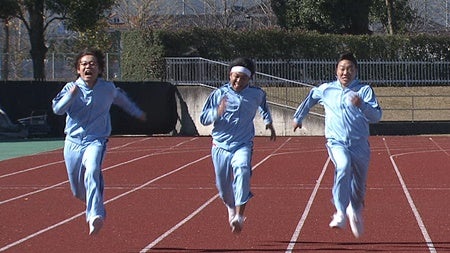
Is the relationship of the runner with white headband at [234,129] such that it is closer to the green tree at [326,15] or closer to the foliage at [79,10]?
the foliage at [79,10]

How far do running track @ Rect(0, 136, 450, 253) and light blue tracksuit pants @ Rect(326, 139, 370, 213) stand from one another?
1.47 ft

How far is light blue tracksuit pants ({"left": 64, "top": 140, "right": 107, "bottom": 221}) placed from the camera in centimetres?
1046

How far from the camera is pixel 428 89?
38.8 meters

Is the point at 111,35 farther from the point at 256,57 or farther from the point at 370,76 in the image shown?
the point at 370,76

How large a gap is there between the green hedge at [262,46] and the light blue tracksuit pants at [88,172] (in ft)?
86.4

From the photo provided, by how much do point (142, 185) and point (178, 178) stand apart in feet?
4.81

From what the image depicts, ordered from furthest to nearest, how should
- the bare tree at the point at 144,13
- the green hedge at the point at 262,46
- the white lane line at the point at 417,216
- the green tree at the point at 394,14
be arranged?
the bare tree at the point at 144,13
the green tree at the point at 394,14
the green hedge at the point at 262,46
the white lane line at the point at 417,216

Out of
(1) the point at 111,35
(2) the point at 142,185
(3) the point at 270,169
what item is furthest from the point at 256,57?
(2) the point at 142,185

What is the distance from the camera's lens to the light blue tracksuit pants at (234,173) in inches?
434

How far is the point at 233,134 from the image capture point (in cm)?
1127

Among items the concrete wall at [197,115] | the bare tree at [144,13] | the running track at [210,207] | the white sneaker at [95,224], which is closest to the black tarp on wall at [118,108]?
the concrete wall at [197,115]

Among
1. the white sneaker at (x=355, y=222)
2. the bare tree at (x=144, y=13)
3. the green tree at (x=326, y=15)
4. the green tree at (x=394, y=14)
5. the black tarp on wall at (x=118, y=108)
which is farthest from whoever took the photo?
the bare tree at (x=144, y=13)

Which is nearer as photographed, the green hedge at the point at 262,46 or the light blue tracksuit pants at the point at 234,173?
the light blue tracksuit pants at the point at 234,173

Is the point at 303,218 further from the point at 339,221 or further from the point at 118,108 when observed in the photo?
the point at 118,108
